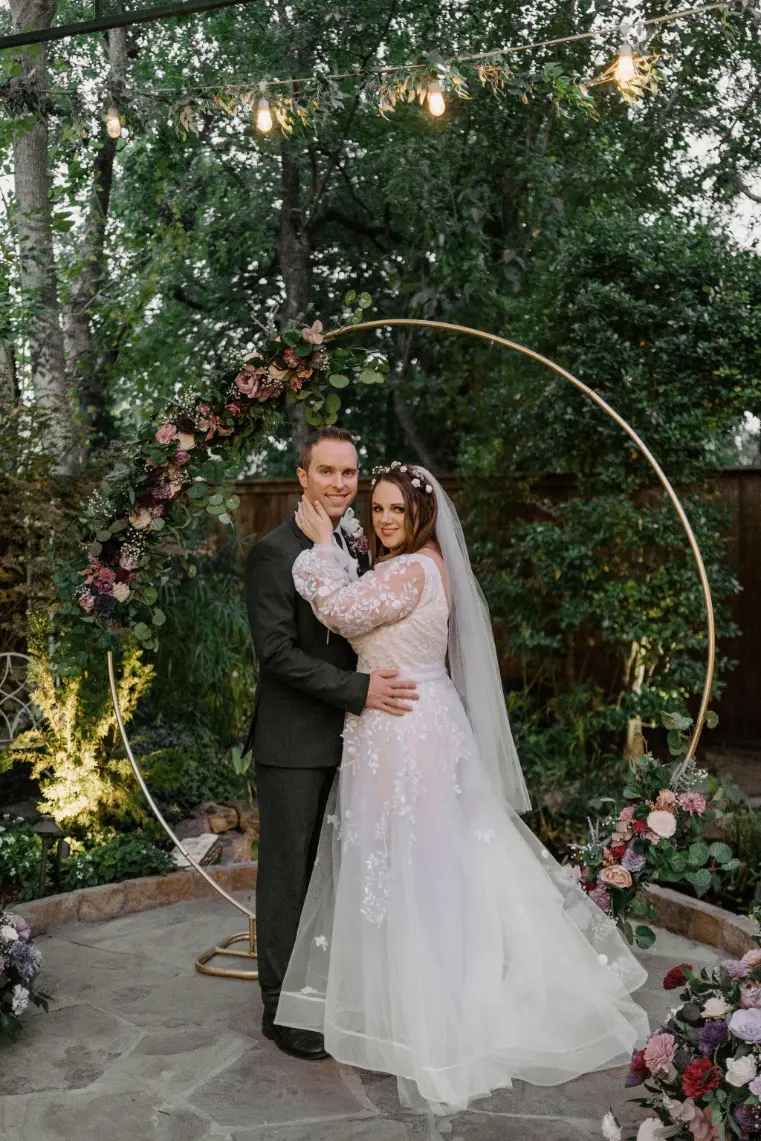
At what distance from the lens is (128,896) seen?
198 inches

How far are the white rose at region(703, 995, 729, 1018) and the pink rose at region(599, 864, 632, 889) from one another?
1.31 m

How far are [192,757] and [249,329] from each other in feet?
13.2

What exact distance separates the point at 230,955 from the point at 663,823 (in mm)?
1884

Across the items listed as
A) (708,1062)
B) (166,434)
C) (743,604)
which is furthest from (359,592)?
(743,604)

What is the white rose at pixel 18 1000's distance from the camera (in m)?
3.47

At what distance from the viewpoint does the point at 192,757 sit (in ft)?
20.8

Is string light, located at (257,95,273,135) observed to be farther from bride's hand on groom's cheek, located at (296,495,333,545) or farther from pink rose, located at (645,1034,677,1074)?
pink rose, located at (645,1034,677,1074)

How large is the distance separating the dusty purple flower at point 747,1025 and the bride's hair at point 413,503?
5.57 ft

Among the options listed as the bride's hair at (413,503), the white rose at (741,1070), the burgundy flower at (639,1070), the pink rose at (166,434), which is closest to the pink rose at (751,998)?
the white rose at (741,1070)

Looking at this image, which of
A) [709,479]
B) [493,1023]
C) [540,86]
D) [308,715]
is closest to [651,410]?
[709,479]

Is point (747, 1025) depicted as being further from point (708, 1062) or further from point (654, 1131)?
point (654, 1131)

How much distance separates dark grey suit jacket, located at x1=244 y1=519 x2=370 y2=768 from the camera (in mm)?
3508

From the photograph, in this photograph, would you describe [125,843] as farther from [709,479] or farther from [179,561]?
[709,479]

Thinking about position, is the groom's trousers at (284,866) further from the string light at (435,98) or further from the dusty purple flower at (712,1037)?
the string light at (435,98)
